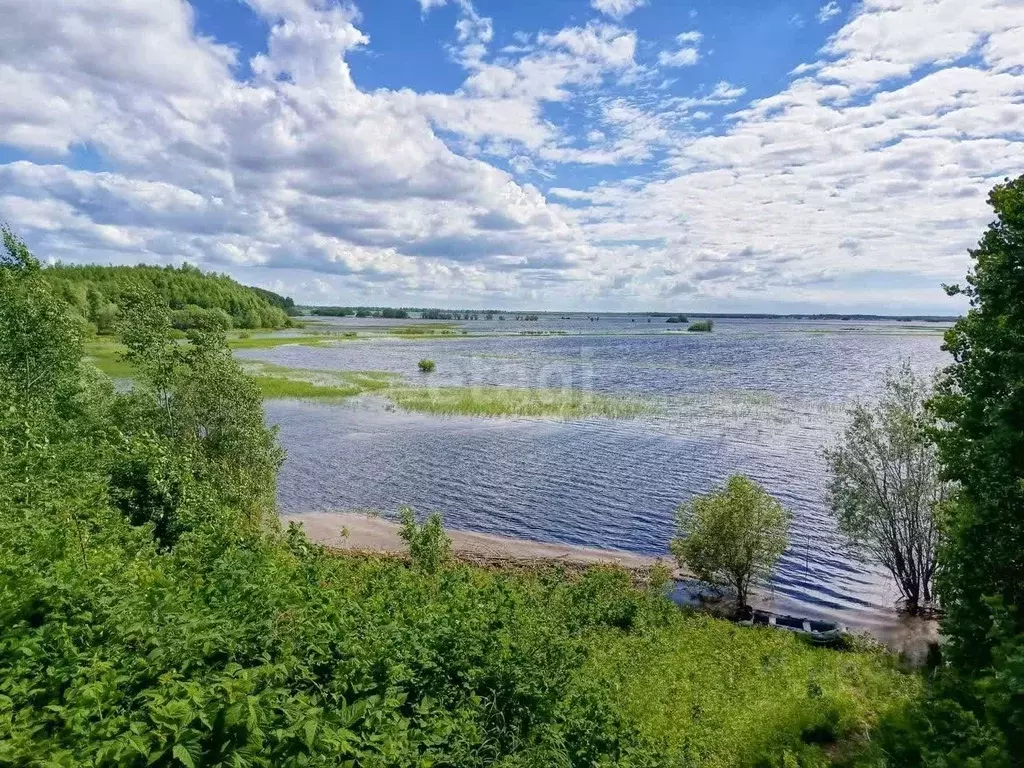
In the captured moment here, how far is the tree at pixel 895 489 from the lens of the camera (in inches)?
1166

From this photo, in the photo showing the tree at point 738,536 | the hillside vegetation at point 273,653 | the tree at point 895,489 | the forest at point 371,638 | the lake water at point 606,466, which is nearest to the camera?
the hillside vegetation at point 273,653

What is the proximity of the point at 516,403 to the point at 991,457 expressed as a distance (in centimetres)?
6204

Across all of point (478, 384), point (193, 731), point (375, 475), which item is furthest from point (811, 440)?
point (193, 731)

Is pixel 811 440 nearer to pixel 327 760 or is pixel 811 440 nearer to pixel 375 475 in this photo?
pixel 375 475

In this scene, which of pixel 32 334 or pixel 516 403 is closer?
pixel 32 334

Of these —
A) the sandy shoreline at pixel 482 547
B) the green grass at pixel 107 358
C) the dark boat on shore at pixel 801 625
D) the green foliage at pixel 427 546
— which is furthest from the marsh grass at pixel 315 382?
the dark boat on shore at pixel 801 625

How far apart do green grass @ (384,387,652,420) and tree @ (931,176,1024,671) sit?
5281cm

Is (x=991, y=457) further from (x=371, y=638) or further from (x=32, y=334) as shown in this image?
(x=32, y=334)

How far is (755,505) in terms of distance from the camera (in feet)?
99.7

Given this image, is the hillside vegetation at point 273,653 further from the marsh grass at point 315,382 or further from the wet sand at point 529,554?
the marsh grass at point 315,382

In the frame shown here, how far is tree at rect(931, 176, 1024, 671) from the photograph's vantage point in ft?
43.0

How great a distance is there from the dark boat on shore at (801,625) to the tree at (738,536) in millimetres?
1050

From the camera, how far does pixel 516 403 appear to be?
74.7 meters

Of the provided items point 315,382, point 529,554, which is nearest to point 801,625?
point 529,554
